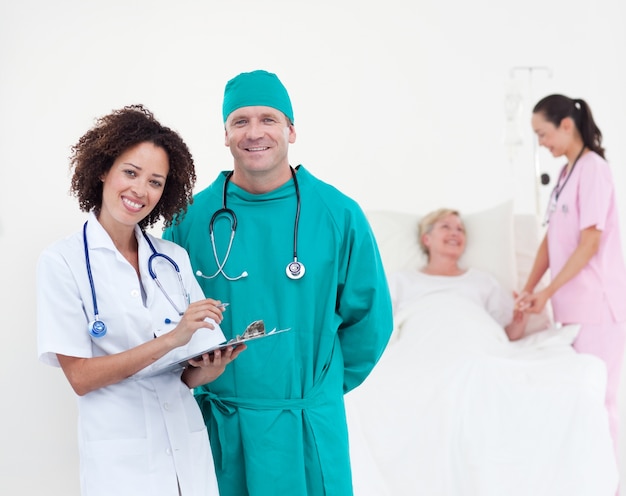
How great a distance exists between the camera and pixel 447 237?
358cm

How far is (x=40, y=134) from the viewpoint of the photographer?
320 centimetres

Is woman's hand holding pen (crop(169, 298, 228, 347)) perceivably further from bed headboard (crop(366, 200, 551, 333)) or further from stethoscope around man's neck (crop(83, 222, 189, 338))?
bed headboard (crop(366, 200, 551, 333))

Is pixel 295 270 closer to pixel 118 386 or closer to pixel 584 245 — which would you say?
pixel 118 386

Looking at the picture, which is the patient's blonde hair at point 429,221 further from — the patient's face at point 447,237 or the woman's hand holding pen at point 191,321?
the woman's hand holding pen at point 191,321

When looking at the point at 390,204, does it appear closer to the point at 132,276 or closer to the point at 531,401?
the point at 531,401

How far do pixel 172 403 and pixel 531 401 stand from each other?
1.50 meters

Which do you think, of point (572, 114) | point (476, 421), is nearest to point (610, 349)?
point (476, 421)

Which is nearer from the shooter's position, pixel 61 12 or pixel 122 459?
pixel 122 459

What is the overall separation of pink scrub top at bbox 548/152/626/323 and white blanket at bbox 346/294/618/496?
11.2 inches

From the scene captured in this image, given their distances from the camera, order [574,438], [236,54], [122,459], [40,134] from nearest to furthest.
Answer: [122,459] < [574,438] < [40,134] < [236,54]

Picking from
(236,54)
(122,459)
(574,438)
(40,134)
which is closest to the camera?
(122,459)

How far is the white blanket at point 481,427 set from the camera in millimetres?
2454

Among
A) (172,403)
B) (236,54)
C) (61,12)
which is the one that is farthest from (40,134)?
(172,403)

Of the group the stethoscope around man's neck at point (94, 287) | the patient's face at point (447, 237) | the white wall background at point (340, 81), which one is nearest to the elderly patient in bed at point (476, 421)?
the patient's face at point (447, 237)
